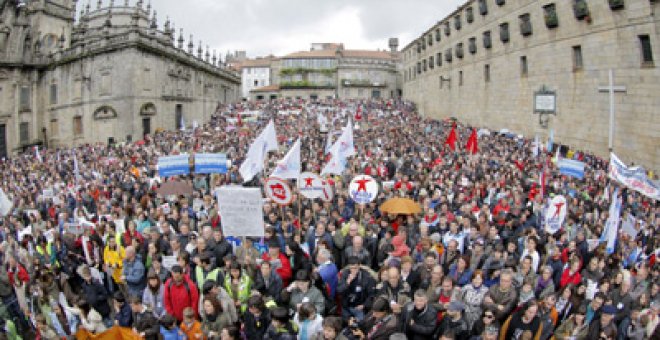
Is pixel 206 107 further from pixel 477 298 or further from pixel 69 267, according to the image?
pixel 477 298

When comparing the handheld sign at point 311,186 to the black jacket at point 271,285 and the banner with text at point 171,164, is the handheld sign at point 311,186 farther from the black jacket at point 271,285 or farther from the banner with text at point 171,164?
the banner with text at point 171,164

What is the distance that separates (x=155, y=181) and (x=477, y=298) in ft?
40.7

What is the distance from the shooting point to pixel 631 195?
541 inches

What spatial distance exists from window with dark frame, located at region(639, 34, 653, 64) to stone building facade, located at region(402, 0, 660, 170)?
4cm

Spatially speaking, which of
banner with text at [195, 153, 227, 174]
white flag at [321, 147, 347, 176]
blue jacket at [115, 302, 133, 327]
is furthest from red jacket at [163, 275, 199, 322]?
banner with text at [195, 153, 227, 174]

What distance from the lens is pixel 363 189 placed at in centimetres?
1078

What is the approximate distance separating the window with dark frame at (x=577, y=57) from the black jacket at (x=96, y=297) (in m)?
21.8

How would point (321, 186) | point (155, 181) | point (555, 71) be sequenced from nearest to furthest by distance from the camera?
point (321, 186), point (155, 181), point (555, 71)

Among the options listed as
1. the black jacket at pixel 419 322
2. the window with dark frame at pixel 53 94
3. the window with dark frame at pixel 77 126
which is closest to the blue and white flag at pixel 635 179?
the black jacket at pixel 419 322

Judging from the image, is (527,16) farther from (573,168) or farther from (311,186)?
(311,186)

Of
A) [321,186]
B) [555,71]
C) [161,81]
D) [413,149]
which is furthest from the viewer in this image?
[161,81]

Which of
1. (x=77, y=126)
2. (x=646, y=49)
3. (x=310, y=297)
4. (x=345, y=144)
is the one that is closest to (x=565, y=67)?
(x=646, y=49)

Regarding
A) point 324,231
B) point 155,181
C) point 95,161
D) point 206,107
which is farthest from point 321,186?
point 206,107

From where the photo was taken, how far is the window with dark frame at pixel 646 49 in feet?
58.5
